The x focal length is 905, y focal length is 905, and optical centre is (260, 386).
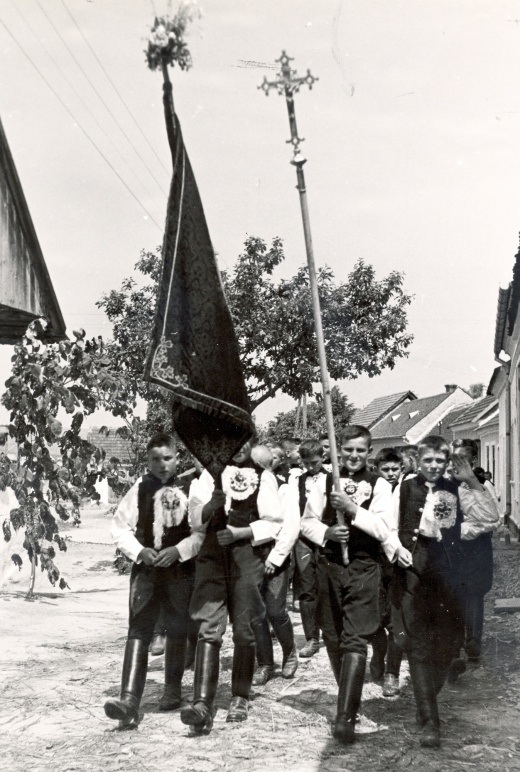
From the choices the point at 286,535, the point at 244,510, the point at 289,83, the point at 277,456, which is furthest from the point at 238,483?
the point at 277,456

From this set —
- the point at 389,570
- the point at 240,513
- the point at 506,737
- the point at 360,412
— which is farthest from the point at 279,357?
the point at 360,412

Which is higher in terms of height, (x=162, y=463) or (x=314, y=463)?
(x=314, y=463)

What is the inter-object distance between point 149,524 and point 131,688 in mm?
924

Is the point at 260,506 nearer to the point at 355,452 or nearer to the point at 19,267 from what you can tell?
the point at 355,452

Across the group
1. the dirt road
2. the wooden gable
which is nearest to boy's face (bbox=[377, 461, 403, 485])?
the dirt road

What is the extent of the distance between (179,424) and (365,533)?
1.23 meters

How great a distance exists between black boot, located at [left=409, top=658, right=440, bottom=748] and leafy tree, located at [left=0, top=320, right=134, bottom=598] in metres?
4.99

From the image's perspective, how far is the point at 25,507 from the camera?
9.25 meters

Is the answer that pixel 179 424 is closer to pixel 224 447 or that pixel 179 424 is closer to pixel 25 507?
pixel 224 447

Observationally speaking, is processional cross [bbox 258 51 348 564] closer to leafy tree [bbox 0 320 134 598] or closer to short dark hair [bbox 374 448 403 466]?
short dark hair [bbox 374 448 403 466]

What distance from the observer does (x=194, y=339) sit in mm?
5086

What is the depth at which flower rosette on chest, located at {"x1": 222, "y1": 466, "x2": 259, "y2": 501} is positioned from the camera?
5.56m

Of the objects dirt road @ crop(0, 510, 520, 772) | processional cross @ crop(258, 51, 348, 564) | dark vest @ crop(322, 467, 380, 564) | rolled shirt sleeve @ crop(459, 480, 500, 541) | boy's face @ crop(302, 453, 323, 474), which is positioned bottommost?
dirt road @ crop(0, 510, 520, 772)

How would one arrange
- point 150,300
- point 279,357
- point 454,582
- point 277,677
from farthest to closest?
point 279,357 < point 150,300 < point 277,677 < point 454,582
